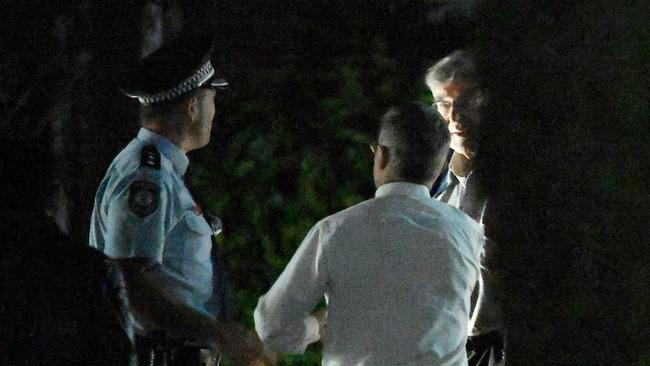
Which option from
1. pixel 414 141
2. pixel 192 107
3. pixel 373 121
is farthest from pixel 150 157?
pixel 373 121

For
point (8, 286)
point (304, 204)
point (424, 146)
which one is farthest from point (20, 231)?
point (304, 204)

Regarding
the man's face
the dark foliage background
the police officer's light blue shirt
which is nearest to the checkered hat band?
the police officer's light blue shirt

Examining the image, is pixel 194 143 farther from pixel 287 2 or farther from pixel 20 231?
pixel 287 2

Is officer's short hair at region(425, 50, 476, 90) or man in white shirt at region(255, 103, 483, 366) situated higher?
officer's short hair at region(425, 50, 476, 90)

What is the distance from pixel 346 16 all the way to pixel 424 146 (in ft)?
9.11

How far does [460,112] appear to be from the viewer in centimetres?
463

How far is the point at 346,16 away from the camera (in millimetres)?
6230

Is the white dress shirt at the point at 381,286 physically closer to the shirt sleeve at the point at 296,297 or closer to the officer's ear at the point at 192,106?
the shirt sleeve at the point at 296,297

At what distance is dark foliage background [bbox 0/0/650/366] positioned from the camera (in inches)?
96.7

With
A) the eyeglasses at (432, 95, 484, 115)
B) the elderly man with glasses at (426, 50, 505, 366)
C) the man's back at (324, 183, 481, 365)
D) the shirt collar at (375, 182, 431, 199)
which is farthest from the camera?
the eyeglasses at (432, 95, 484, 115)

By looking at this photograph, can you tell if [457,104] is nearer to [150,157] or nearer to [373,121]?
[373,121]

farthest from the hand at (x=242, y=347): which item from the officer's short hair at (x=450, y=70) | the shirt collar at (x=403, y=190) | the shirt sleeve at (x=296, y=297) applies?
the officer's short hair at (x=450, y=70)

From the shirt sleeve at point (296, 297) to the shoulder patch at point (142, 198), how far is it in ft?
2.01

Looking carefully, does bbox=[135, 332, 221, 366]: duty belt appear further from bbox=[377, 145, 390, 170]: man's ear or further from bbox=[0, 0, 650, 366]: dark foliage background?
bbox=[377, 145, 390, 170]: man's ear
